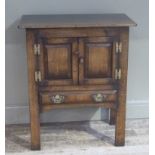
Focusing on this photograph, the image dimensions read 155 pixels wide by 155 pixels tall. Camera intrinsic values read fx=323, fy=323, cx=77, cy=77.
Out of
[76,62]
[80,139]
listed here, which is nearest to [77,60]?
[76,62]

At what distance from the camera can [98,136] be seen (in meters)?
2.32

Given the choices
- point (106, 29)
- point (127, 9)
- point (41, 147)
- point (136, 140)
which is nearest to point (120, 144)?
point (136, 140)

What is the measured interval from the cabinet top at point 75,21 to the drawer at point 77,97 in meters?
0.43

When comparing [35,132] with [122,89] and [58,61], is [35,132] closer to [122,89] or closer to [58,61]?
[58,61]

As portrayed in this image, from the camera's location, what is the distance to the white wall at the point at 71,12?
2.32 metres

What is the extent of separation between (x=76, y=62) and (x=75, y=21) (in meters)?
0.26

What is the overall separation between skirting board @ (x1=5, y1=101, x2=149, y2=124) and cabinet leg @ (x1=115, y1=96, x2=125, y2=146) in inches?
16.3

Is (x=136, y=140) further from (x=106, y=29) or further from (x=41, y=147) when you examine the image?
(x=106, y=29)

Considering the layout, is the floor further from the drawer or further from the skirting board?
the drawer

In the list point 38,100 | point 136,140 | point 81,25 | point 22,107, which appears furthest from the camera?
point 22,107

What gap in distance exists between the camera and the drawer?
80.2 inches

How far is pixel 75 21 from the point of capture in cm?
201

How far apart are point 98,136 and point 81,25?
2.78ft

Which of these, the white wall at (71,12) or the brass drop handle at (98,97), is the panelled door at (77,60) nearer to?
the brass drop handle at (98,97)
